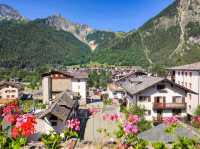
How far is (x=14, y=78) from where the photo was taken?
172 m

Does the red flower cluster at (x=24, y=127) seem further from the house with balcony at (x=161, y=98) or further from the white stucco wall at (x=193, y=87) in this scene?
the white stucco wall at (x=193, y=87)

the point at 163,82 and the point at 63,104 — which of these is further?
the point at 163,82

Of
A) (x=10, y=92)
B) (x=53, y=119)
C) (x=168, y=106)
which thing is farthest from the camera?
(x=10, y=92)

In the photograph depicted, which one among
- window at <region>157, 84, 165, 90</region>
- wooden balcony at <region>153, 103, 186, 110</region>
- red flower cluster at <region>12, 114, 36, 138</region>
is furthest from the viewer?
window at <region>157, 84, 165, 90</region>

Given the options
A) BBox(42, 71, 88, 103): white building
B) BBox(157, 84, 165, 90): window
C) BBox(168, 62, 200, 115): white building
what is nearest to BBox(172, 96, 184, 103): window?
BBox(157, 84, 165, 90): window

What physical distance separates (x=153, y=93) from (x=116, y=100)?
36.9 m

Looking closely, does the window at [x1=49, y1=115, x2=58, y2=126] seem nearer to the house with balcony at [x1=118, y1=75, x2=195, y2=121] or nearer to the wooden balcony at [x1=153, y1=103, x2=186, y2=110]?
the house with balcony at [x1=118, y1=75, x2=195, y2=121]

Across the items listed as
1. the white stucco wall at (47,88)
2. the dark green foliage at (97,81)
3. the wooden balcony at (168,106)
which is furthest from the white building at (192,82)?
the dark green foliage at (97,81)

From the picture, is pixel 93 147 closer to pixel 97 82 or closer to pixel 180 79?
pixel 180 79

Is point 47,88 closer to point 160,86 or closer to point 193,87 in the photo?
point 193,87

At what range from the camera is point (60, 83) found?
78125 mm

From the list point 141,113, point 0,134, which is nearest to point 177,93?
point 141,113

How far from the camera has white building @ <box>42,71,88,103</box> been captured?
74312mm

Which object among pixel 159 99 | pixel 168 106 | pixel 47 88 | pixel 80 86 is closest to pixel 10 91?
pixel 80 86
